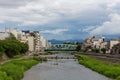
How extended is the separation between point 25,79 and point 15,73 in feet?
6.19

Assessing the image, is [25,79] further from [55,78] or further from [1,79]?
[1,79]

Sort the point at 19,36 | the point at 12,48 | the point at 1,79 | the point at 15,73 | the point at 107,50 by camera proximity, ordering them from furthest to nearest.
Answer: the point at 19,36
the point at 107,50
the point at 12,48
the point at 15,73
the point at 1,79

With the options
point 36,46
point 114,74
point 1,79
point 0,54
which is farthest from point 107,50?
point 1,79

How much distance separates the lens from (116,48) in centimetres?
12469

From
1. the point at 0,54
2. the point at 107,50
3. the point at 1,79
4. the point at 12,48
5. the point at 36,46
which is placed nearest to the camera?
the point at 1,79

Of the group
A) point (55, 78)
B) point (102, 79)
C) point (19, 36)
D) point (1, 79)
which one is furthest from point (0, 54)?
point (19, 36)

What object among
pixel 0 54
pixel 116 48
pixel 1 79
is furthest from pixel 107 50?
pixel 1 79

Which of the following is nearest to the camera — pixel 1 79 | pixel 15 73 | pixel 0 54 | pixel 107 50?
pixel 1 79

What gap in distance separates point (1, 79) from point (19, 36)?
125 meters

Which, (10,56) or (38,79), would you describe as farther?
(10,56)

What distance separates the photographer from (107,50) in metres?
144

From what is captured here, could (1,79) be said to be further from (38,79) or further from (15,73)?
(38,79)

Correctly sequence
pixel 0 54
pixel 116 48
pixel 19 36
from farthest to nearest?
pixel 19 36
pixel 116 48
pixel 0 54

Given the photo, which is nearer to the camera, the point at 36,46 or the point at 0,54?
the point at 0,54
